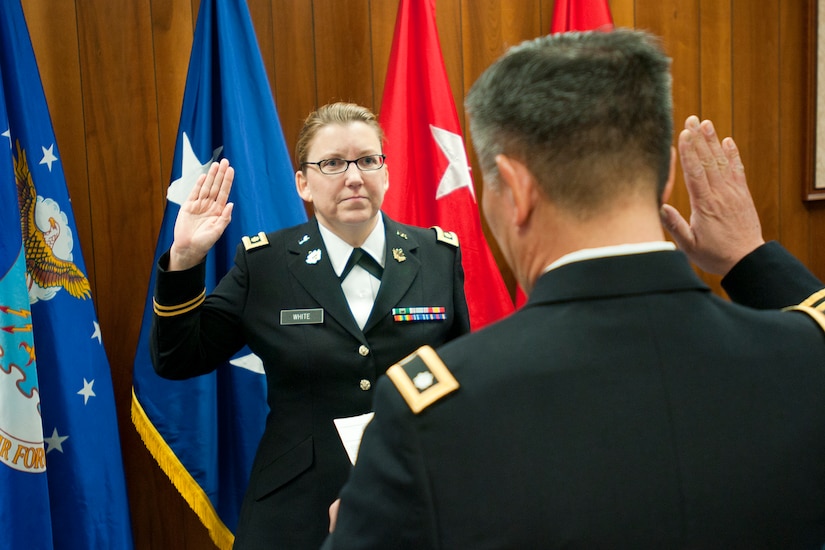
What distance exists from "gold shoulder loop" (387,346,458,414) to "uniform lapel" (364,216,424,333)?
105cm

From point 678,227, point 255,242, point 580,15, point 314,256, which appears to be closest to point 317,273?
point 314,256

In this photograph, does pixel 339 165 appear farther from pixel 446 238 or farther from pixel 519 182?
pixel 519 182

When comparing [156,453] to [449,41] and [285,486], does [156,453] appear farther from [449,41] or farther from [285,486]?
[449,41]

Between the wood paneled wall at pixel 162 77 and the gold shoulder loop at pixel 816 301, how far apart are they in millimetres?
2005

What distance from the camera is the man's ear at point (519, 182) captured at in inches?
29.6

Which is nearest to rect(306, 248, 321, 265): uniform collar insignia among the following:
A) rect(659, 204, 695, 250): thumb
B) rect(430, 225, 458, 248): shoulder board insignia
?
rect(430, 225, 458, 248): shoulder board insignia

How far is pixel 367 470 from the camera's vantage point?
2.36ft

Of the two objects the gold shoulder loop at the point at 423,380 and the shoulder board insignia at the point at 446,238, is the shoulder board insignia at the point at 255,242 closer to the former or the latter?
the shoulder board insignia at the point at 446,238

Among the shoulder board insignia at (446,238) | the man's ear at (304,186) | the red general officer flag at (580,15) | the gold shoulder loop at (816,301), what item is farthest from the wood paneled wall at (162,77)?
the gold shoulder loop at (816,301)

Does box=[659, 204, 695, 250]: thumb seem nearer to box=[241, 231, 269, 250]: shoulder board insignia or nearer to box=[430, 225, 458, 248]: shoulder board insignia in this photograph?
box=[430, 225, 458, 248]: shoulder board insignia

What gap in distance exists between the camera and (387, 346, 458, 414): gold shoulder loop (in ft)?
2.33

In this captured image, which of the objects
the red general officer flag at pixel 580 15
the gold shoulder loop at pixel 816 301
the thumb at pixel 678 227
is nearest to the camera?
the gold shoulder loop at pixel 816 301

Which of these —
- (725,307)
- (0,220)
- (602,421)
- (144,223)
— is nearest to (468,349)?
(602,421)

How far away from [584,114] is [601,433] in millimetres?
296
